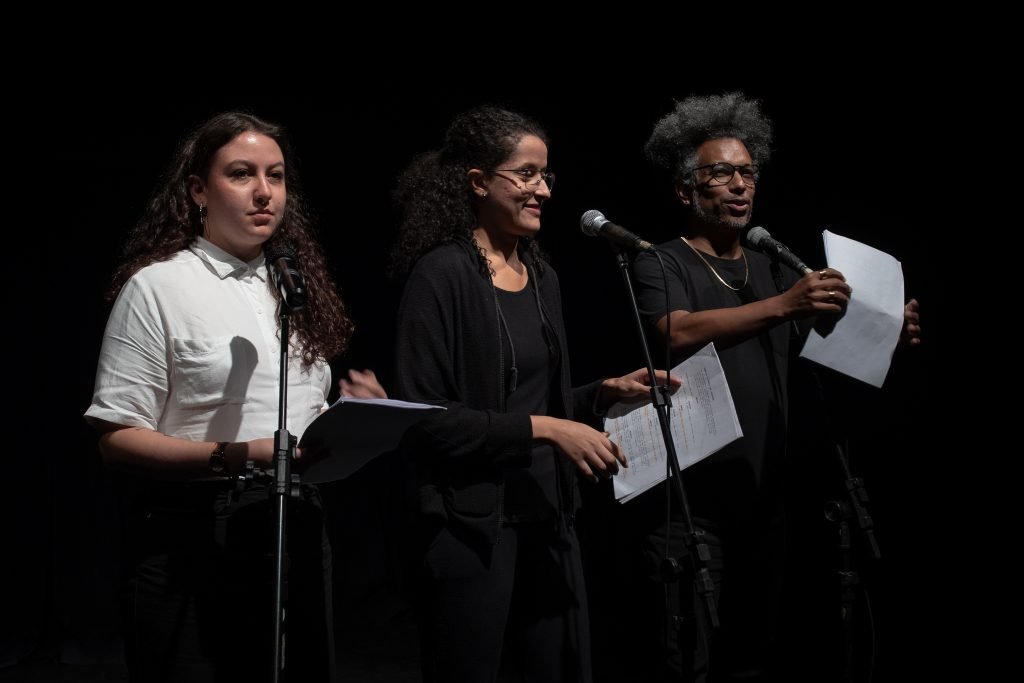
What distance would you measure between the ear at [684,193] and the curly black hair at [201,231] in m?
1.02

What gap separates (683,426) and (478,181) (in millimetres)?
685

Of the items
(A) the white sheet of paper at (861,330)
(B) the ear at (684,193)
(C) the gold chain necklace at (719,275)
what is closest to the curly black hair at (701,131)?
(B) the ear at (684,193)

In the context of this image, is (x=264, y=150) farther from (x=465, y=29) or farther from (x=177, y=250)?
(x=465, y=29)

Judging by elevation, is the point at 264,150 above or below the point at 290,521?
above

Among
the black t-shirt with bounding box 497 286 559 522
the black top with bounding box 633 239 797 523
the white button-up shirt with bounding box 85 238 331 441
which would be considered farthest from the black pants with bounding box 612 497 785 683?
the white button-up shirt with bounding box 85 238 331 441

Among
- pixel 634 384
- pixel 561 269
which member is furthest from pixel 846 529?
pixel 561 269

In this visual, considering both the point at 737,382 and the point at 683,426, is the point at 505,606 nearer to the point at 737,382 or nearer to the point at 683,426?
the point at 683,426

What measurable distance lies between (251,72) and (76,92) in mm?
659

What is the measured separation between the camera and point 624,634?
3.67 metres

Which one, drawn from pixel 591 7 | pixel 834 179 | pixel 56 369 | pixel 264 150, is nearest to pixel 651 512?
pixel 264 150

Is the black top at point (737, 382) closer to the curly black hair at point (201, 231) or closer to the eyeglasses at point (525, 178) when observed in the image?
the eyeglasses at point (525, 178)

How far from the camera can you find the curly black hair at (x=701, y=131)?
8.41 ft

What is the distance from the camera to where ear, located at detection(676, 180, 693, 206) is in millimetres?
2516

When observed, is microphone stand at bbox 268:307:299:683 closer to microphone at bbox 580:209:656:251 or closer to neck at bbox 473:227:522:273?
neck at bbox 473:227:522:273
